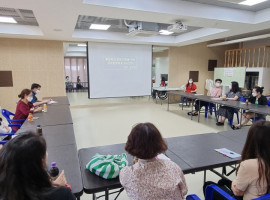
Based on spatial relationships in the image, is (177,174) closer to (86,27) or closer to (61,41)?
(86,27)

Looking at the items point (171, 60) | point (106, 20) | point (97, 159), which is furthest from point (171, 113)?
point (97, 159)

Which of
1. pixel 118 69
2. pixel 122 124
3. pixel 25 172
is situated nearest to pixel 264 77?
pixel 118 69

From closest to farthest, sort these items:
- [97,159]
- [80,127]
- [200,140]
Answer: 1. [97,159]
2. [200,140]
3. [80,127]

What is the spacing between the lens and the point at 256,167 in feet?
3.95

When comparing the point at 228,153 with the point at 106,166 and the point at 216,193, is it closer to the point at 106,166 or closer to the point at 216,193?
the point at 216,193

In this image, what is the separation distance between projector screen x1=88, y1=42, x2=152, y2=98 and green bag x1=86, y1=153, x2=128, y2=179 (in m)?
6.28

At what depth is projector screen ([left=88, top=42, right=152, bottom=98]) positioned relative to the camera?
7.52 m

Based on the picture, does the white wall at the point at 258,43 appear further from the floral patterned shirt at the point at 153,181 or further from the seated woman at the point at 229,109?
the floral patterned shirt at the point at 153,181

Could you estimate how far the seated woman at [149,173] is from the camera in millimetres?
1108

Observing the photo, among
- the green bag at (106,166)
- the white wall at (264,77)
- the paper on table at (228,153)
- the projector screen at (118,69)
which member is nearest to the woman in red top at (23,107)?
the green bag at (106,166)

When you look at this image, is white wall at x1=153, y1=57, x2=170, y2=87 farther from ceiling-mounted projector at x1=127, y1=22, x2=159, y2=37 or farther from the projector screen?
ceiling-mounted projector at x1=127, y1=22, x2=159, y2=37

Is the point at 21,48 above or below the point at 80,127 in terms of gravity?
above

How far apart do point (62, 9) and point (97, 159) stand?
3043 mm

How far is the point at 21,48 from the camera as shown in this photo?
669cm
